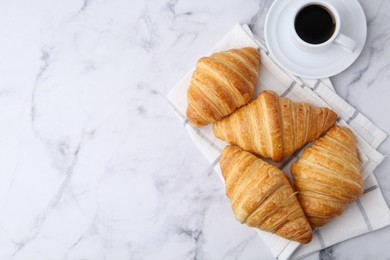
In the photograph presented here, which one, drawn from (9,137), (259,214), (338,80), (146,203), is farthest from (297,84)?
(9,137)

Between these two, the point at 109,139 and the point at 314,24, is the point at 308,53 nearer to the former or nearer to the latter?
the point at 314,24

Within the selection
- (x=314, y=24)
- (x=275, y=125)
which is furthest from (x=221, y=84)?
(x=314, y=24)

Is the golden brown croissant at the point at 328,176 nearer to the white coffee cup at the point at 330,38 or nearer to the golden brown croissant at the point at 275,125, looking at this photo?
the golden brown croissant at the point at 275,125

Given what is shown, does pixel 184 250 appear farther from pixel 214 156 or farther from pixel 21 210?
pixel 21 210

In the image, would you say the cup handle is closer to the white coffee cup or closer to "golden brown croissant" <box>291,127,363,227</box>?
the white coffee cup

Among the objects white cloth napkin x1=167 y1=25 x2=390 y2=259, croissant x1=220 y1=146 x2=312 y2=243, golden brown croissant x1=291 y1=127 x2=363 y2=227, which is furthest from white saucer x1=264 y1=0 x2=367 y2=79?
croissant x1=220 y1=146 x2=312 y2=243

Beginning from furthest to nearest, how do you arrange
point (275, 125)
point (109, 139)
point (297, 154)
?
1. point (109, 139)
2. point (297, 154)
3. point (275, 125)
